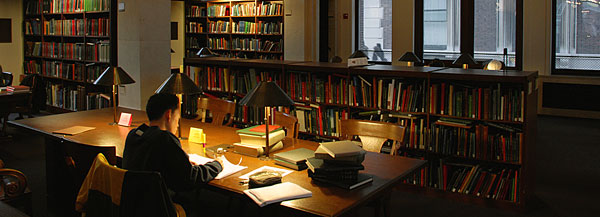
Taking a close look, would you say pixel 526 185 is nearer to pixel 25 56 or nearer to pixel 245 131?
pixel 245 131

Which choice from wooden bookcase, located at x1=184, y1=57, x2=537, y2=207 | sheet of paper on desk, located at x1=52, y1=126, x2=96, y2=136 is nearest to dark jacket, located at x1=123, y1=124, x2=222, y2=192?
sheet of paper on desk, located at x1=52, y1=126, x2=96, y2=136

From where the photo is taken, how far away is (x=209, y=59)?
649 cm

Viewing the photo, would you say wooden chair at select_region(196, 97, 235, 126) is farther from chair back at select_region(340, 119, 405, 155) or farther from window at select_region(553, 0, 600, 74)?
window at select_region(553, 0, 600, 74)

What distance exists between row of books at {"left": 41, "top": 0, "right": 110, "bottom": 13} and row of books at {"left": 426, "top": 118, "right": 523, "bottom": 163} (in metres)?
5.99

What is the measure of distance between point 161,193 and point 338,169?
36.8 inches

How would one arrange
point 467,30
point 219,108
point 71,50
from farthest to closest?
point 467,30 → point 71,50 → point 219,108

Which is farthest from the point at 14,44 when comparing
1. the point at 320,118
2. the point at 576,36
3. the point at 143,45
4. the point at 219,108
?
the point at 576,36

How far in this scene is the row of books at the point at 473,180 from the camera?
4.52m

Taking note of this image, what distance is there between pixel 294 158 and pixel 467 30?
8347 mm

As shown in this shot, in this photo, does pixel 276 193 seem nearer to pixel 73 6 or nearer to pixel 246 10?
pixel 73 6

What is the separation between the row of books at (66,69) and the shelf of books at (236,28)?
3457mm

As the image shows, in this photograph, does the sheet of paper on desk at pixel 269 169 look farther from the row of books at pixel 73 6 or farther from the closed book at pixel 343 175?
the row of books at pixel 73 6

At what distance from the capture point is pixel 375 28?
11.8 m

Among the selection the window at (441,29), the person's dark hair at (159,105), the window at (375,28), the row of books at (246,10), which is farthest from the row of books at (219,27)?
the person's dark hair at (159,105)
